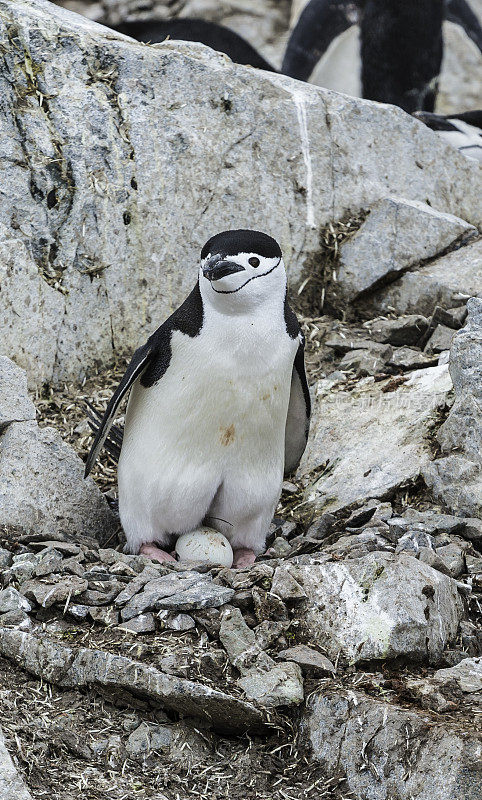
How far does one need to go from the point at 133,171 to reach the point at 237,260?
1518 mm

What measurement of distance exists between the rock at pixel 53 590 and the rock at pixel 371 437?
4.26 ft

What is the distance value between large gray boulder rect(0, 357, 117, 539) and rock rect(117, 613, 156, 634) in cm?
89

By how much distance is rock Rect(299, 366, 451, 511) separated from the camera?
13.4 feet

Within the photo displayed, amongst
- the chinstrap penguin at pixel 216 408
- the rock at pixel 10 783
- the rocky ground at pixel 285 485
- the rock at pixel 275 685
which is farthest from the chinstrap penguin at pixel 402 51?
the rock at pixel 10 783

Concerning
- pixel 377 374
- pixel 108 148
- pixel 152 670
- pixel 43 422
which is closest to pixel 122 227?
pixel 108 148

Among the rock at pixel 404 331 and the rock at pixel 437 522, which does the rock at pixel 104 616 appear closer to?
the rock at pixel 437 522

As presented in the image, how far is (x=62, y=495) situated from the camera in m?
3.92

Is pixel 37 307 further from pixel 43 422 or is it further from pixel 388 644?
pixel 388 644

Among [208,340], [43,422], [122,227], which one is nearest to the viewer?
[208,340]

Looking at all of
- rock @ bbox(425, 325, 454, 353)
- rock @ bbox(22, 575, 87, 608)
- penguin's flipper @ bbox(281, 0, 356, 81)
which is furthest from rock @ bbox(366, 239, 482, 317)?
penguin's flipper @ bbox(281, 0, 356, 81)

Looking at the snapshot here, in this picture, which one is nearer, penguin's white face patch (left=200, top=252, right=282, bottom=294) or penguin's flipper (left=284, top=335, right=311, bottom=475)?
penguin's white face patch (left=200, top=252, right=282, bottom=294)

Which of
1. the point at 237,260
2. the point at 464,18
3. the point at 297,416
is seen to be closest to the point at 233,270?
the point at 237,260

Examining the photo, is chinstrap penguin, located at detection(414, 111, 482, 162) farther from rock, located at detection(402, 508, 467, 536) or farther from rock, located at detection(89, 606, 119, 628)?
rock, located at detection(89, 606, 119, 628)

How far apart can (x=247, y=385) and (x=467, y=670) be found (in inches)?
52.2
